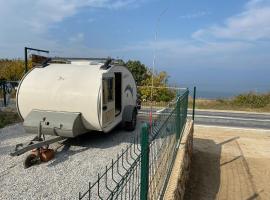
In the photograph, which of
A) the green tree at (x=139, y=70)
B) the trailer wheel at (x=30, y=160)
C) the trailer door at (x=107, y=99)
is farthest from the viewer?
the green tree at (x=139, y=70)

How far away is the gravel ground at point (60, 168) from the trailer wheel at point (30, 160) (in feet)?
0.42

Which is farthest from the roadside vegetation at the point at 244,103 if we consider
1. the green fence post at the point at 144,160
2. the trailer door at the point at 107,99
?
the green fence post at the point at 144,160

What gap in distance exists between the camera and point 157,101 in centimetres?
2153

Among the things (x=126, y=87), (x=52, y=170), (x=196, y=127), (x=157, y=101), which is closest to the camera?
(x=52, y=170)

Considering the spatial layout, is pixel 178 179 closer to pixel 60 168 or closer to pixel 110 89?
pixel 60 168

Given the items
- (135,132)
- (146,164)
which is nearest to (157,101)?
(135,132)

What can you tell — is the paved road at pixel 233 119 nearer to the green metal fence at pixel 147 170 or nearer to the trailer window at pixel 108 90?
the trailer window at pixel 108 90

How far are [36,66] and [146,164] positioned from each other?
637cm

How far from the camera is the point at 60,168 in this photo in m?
6.54

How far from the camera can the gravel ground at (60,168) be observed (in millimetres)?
5434

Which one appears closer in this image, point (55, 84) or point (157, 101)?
point (55, 84)

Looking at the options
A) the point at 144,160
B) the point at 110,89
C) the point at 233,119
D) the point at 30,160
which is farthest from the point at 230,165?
Result: the point at 233,119

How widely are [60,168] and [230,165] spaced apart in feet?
20.6

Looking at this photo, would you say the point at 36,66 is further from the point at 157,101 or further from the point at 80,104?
the point at 157,101
